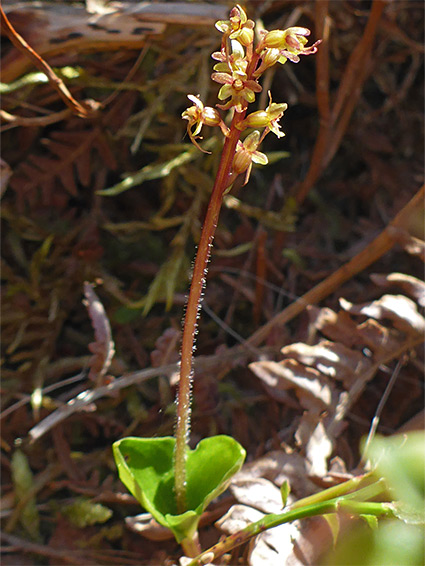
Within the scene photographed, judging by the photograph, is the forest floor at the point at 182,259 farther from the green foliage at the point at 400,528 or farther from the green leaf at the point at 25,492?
the green foliage at the point at 400,528

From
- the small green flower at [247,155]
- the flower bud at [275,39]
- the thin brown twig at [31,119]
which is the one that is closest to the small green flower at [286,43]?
the flower bud at [275,39]

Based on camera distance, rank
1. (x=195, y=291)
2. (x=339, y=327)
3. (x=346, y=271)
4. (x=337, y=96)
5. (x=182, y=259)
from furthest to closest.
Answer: (x=337, y=96), (x=182, y=259), (x=346, y=271), (x=339, y=327), (x=195, y=291)

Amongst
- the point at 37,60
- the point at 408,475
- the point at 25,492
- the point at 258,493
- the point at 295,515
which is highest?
the point at 37,60

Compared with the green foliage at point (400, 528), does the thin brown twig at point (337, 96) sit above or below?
above

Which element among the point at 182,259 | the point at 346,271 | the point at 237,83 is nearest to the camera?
the point at 237,83

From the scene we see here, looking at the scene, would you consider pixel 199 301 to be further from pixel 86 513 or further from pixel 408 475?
pixel 86 513

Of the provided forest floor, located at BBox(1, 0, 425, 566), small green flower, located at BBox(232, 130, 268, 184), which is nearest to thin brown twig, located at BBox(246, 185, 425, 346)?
forest floor, located at BBox(1, 0, 425, 566)

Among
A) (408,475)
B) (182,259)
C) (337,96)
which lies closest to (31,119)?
(182,259)
